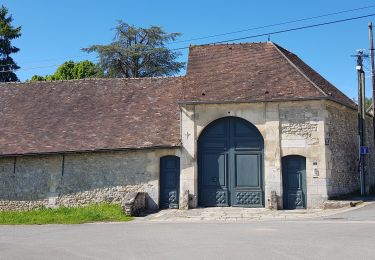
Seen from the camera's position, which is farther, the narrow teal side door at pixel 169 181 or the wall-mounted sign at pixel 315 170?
the narrow teal side door at pixel 169 181

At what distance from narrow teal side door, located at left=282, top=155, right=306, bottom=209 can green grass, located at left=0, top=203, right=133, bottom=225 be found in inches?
230

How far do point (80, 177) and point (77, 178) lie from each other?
0.42 feet

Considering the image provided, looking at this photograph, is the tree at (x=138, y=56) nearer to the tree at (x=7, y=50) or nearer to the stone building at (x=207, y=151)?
the tree at (x=7, y=50)

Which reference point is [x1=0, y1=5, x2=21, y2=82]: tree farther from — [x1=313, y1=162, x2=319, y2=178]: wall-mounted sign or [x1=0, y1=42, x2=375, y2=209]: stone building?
[x1=313, y1=162, x2=319, y2=178]: wall-mounted sign

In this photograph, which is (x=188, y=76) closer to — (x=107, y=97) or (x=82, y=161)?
(x=107, y=97)

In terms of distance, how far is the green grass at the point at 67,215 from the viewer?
14.3m

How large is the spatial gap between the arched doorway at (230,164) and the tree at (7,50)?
78.4 ft

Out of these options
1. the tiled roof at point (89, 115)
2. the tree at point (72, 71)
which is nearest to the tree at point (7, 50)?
the tree at point (72, 71)

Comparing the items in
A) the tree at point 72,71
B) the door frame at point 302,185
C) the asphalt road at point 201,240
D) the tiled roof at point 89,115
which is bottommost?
the asphalt road at point 201,240

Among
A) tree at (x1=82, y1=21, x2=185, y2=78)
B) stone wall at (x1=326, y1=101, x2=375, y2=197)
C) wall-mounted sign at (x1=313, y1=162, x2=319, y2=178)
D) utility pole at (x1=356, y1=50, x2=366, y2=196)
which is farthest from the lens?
tree at (x1=82, y1=21, x2=185, y2=78)

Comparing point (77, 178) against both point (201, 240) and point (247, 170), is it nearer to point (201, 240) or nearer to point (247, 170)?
point (247, 170)

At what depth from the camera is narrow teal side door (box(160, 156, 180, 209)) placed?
16.5 m

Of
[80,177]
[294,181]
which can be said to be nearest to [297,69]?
[294,181]

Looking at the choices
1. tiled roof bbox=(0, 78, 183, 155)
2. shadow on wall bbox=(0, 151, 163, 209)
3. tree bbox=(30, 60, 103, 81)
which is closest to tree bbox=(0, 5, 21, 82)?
tree bbox=(30, 60, 103, 81)
